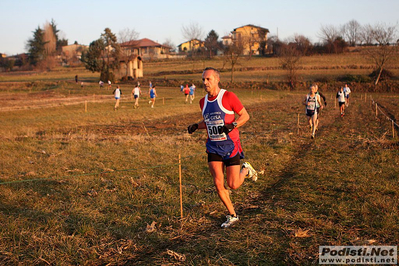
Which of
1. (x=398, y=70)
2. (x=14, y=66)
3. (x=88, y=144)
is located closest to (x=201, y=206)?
(x=88, y=144)

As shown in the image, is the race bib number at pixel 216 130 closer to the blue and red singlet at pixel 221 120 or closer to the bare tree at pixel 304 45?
the blue and red singlet at pixel 221 120

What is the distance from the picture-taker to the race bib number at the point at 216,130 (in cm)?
513

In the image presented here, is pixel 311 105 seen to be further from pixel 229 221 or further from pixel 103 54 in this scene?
pixel 103 54

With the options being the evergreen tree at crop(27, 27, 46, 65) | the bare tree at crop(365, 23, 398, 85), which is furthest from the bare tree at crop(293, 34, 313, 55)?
the evergreen tree at crop(27, 27, 46, 65)

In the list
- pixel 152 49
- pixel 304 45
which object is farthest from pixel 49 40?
pixel 304 45

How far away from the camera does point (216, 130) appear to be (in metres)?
5.16

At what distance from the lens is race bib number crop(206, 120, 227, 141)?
5.13m

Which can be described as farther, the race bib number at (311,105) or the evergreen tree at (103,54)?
the evergreen tree at (103,54)

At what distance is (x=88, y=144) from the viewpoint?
12.8 m

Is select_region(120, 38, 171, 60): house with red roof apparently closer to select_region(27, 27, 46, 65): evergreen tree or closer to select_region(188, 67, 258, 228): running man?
select_region(27, 27, 46, 65): evergreen tree

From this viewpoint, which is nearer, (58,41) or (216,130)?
(216,130)

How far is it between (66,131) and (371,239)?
15183 millimetres

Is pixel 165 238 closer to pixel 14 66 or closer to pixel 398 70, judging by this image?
pixel 398 70

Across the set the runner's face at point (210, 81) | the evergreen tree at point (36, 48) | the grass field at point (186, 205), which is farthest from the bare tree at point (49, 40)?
the runner's face at point (210, 81)
